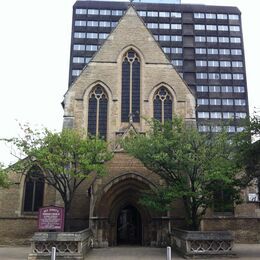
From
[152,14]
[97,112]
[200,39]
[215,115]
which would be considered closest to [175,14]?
[152,14]

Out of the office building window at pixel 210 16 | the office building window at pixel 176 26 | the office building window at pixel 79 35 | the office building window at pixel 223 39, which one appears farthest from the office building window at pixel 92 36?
the office building window at pixel 223 39

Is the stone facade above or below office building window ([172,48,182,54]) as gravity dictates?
below

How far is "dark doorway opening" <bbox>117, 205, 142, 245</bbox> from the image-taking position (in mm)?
24188

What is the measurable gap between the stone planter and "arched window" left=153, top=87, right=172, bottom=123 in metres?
10.4

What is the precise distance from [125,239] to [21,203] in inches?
297

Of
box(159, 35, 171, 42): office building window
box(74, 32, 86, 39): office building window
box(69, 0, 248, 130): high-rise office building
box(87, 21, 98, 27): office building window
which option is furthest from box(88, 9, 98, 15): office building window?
box(159, 35, 171, 42): office building window

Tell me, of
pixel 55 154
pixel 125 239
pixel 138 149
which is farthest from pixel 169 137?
pixel 125 239

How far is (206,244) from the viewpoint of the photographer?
17328 millimetres

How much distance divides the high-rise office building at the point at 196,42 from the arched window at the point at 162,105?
4429 centimetres

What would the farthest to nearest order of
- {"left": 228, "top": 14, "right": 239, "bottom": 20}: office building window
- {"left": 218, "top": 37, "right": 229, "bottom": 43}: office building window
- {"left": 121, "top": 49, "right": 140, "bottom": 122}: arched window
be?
{"left": 228, "top": 14, "right": 239, "bottom": 20}: office building window
{"left": 218, "top": 37, "right": 229, "bottom": 43}: office building window
{"left": 121, "top": 49, "right": 140, "bottom": 122}: arched window

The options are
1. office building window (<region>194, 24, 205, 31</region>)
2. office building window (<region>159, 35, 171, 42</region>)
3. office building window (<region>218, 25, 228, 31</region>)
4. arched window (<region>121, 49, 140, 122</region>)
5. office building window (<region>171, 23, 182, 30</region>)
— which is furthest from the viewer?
office building window (<region>218, 25, 228, 31</region>)

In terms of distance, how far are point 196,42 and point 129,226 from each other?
57324 mm

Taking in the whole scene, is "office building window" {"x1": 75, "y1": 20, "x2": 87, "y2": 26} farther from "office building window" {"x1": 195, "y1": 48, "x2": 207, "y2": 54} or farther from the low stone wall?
the low stone wall

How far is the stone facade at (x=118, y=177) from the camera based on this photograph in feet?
72.3
